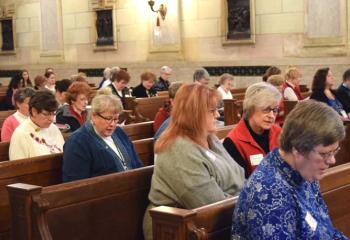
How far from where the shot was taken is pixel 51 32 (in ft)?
51.3

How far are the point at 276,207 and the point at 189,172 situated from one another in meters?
0.93

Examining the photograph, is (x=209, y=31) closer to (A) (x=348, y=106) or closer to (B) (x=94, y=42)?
(B) (x=94, y=42)

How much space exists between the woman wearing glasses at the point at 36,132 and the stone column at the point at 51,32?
1089cm

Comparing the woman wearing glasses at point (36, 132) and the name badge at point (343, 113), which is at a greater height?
the woman wearing glasses at point (36, 132)

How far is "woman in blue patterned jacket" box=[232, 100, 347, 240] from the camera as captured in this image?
7.28 ft

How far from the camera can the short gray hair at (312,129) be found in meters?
2.23

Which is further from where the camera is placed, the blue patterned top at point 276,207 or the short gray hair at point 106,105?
the short gray hair at point 106,105

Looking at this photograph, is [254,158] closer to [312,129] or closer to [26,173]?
[26,173]

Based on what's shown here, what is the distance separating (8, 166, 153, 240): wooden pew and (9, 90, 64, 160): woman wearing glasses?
1252mm

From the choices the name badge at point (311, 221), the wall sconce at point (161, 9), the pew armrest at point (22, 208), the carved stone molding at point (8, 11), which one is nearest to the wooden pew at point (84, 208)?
the pew armrest at point (22, 208)

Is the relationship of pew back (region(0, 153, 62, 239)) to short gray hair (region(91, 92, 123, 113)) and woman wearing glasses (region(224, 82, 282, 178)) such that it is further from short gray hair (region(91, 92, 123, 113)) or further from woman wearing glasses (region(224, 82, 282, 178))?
woman wearing glasses (region(224, 82, 282, 178))

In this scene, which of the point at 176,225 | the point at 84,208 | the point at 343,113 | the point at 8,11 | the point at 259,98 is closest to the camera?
the point at 176,225

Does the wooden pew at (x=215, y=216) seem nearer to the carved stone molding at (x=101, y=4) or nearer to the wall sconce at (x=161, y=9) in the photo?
the wall sconce at (x=161, y=9)

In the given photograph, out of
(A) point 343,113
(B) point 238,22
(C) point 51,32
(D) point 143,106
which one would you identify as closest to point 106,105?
(A) point 343,113
